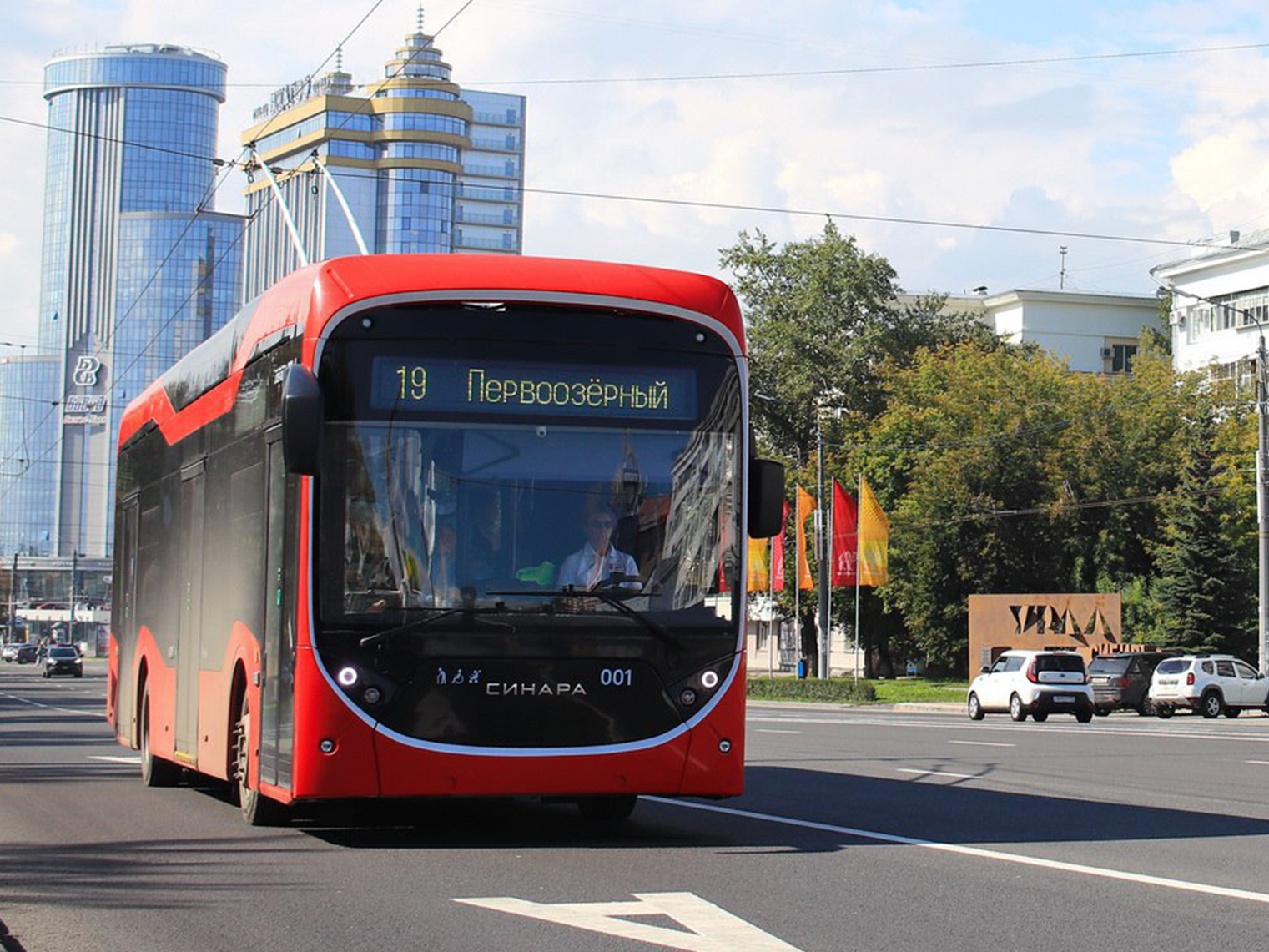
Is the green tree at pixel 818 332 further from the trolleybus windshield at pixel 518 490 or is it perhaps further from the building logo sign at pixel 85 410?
the building logo sign at pixel 85 410

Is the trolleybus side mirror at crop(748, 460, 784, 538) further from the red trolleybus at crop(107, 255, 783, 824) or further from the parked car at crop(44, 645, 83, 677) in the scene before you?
the parked car at crop(44, 645, 83, 677)

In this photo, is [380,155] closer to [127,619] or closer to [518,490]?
[127,619]

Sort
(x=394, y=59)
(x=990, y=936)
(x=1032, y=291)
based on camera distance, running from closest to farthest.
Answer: (x=990, y=936), (x=1032, y=291), (x=394, y=59)

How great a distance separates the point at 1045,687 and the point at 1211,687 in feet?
20.2

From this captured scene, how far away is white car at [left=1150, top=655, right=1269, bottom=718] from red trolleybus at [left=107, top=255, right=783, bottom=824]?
33439mm

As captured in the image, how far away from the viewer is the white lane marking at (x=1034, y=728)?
29469 millimetres

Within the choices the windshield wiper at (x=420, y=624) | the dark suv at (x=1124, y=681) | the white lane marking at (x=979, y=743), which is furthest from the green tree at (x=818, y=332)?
the windshield wiper at (x=420, y=624)

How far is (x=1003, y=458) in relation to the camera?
7100 cm

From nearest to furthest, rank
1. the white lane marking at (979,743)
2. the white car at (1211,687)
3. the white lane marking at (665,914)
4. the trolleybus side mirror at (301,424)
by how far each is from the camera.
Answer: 1. the white lane marking at (665,914)
2. the trolleybus side mirror at (301,424)
3. the white lane marking at (979,743)
4. the white car at (1211,687)

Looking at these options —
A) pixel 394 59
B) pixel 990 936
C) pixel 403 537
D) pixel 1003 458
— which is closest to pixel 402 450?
pixel 403 537

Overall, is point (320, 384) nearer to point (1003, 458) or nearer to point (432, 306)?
point (432, 306)

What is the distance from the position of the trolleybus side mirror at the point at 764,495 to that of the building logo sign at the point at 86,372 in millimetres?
176426

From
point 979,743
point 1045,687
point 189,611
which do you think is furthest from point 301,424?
point 1045,687

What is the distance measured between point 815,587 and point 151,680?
5881 cm
